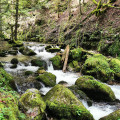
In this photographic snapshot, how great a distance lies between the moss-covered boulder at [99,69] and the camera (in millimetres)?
7828

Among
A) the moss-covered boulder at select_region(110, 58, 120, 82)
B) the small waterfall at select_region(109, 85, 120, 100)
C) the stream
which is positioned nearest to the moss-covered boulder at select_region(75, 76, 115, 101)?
the stream

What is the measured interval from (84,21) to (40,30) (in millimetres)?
11017

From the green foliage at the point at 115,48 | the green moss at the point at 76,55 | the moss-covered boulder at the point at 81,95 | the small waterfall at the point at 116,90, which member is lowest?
the small waterfall at the point at 116,90

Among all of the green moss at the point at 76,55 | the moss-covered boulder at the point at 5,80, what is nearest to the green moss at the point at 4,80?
the moss-covered boulder at the point at 5,80

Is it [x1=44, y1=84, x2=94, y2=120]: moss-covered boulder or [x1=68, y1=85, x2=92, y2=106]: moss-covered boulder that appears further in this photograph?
[x1=68, y1=85, x2=92, y2=106]: moss-covered boulder

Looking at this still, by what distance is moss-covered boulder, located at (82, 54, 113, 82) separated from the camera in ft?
25.7

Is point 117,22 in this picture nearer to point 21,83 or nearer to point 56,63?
point 56,63

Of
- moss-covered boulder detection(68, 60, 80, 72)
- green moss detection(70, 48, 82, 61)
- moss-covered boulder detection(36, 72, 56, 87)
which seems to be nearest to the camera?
moss-covered boulder detection(36, 72, 56, 87)

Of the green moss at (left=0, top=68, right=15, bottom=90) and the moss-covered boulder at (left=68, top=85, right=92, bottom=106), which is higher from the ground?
the green moss at (left=0, top=68, right=15, bottom=90)

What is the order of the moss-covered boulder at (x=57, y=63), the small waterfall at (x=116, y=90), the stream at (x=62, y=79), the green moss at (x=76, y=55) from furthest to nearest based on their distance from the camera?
the green moss at (x=76, y=55) < the moss-covered boulder at (x=57, y=63) < the small waterfall at (x=116, y=90) < the stream at (x=62, y=79)

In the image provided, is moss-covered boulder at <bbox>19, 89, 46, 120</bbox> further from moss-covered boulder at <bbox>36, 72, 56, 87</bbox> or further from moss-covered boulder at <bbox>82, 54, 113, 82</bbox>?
moss-covered boulder at <bbox>82, 54, 113, 82</bbox>

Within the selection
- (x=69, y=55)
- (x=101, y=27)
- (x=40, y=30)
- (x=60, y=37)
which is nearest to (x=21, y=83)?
(x=69, y=55)

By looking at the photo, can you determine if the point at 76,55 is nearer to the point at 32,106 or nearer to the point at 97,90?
the point at 97,90

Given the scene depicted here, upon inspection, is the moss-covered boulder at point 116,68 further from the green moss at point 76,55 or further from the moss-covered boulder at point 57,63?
the moss-covered boulder at point 57,63
